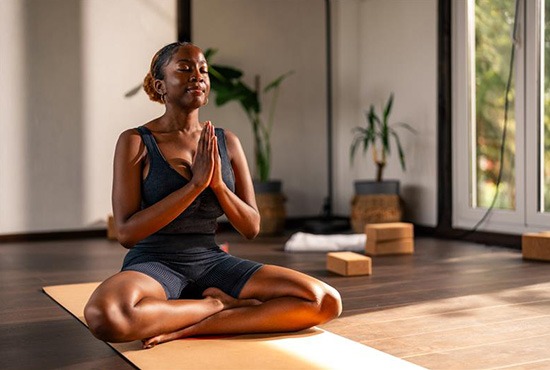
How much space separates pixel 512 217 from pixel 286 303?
2869 millimetres

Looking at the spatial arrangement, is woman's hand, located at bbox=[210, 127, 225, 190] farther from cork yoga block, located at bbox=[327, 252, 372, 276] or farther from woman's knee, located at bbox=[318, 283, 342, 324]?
cork yoga block, located at bbox=[327, 252, 372, 276]

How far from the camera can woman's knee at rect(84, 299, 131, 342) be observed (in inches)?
80.4

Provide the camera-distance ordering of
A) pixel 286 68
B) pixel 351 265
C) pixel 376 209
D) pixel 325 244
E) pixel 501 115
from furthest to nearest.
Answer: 1. pixel 286 68
2. pixel 376 209
3. pixel 501 115
4. pixel 325 244
5. pixel 351 265

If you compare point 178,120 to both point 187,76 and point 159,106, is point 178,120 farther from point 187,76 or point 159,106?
point 159,106

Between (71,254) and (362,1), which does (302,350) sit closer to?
(71,254)

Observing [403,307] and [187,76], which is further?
[403,307]

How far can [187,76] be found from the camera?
2.30 meters

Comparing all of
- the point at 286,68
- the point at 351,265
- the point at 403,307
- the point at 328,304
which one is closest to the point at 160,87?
the point at 328,304

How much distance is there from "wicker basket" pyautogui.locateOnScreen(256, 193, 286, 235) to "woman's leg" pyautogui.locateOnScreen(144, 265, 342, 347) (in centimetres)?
318

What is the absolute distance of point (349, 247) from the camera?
458 centimetres

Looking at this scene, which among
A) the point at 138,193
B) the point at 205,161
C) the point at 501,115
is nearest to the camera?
the point at 205,161

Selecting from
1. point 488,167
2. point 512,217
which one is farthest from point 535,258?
point 488,167

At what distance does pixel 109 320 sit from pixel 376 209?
135 inches

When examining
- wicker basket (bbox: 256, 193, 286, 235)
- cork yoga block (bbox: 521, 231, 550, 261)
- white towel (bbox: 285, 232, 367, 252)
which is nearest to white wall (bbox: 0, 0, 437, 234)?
wicker basket (bbox: 256, 193, 286, 235)
